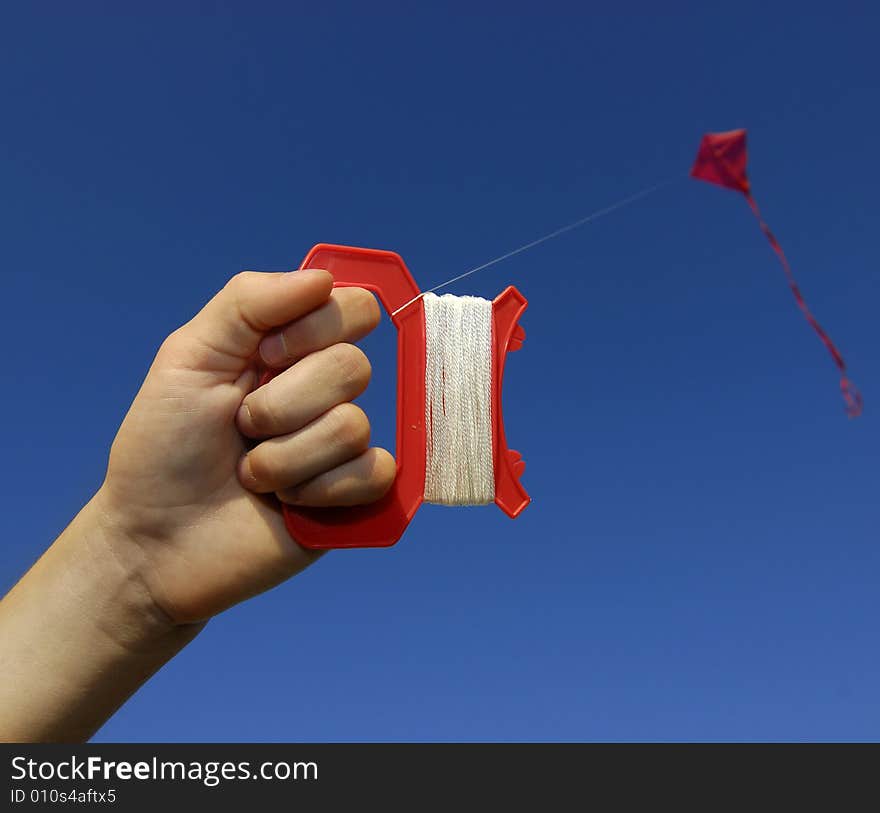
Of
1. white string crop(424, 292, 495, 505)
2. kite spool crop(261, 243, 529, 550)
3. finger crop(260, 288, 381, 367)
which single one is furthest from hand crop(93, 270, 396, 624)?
white string crop(424, 292, 495, 505)

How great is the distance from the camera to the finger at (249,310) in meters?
2.42

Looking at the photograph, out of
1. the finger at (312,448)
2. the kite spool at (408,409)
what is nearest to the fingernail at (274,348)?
the kite spool at (408,409)

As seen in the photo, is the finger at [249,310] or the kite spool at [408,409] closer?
the finger at [249,310]

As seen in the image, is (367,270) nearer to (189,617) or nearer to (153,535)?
(153,535)

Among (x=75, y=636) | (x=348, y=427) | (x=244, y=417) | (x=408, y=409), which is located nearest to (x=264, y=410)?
(x=244, y=417)

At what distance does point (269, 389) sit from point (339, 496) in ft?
1.41

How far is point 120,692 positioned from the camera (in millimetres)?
2758

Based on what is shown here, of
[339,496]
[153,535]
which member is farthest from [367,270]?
[153,535]

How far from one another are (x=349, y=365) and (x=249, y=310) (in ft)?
1.20

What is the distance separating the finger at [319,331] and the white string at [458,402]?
0.40m

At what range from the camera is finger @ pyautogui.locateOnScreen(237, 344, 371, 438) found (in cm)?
245

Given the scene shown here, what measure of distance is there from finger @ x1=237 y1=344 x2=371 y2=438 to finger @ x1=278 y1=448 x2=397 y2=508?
8.0 inches

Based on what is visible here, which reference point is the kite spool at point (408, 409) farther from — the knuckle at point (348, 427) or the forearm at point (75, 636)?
the forearm at point (75, 636)

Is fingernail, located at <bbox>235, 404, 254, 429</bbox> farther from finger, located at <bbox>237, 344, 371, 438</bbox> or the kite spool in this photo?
the kite spool
